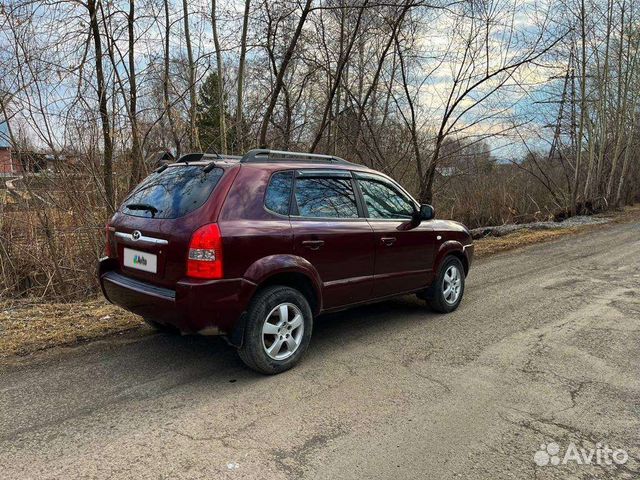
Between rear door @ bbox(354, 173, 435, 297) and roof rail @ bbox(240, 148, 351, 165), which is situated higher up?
roof rail @ bbox(240, 148, 351, 165)

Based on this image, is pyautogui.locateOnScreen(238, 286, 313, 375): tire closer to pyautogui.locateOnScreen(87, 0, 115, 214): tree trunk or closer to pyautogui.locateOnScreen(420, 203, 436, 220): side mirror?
pyautogui.locateOnScreen(420, 203, 436, 220): side mirror

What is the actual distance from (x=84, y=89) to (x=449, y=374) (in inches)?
278

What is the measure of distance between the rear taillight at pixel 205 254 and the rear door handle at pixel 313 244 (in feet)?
2.78

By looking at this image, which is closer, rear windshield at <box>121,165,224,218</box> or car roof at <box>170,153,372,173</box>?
rear windshield at <box>121,165,224,218</box>

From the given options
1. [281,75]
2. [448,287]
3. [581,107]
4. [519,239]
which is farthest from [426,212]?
[581,107]

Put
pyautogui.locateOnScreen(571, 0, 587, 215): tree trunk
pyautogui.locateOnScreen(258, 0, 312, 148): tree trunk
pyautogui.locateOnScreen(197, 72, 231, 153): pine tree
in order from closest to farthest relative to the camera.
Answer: pyautogui.locateOnScreen(258, 0, 312, 148): tree trunk < pyautogui.locateOnScreen(197, 72, 231, 153): pine tree < pyautogui.locateOnScreen(571, 0, 587, 215): tree trunk

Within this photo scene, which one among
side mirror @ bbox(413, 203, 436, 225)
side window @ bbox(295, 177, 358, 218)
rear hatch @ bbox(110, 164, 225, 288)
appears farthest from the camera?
side mirror @ bbox(413, 203, 436, 225)

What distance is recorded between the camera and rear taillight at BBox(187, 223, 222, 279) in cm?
363

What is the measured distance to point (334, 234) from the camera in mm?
4512

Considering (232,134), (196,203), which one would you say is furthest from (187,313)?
(232,134)

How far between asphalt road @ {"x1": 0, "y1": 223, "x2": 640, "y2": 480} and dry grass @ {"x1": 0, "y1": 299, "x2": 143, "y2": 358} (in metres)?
0.28

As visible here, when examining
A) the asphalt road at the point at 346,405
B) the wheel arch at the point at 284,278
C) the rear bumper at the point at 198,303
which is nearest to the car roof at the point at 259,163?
the wheel arch at the point at 284,278

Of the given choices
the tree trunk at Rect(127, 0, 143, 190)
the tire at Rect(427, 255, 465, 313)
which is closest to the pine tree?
the tree trunk at Rect(127, 0, 143, 190)

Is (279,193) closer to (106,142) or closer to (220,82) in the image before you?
(106,142)
